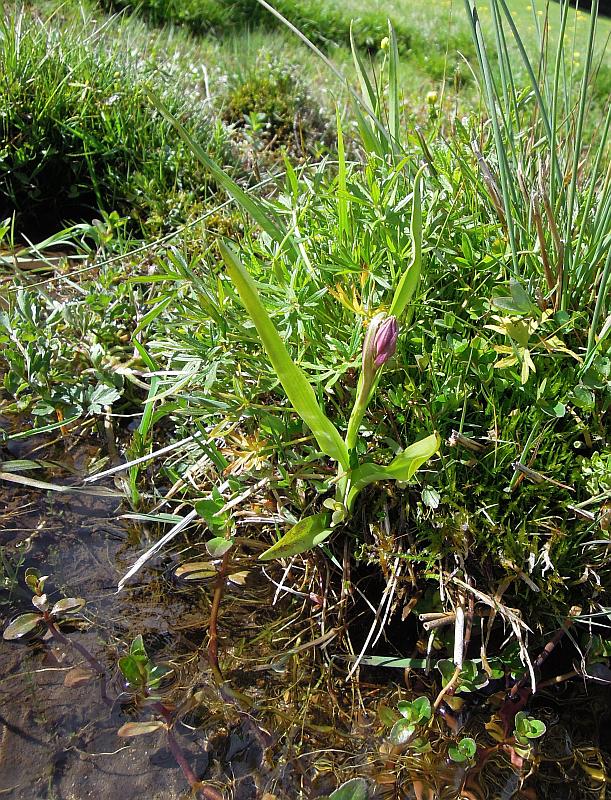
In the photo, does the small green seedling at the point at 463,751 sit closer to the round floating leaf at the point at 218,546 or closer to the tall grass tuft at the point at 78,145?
the round floating leaf at the point at 218,546

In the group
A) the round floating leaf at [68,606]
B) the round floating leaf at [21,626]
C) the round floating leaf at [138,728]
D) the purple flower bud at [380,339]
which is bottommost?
the round floating leaf at [138,728]

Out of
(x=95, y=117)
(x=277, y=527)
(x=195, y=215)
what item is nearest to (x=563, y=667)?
(x=277, y=527)

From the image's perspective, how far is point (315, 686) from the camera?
1.51 metres

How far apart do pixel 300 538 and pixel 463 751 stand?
504 mm

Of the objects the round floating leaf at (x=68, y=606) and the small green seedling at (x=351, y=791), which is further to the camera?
the round floating leaf at (x=68, y=606)

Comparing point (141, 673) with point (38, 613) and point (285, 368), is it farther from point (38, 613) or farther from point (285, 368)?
point (285, 368)

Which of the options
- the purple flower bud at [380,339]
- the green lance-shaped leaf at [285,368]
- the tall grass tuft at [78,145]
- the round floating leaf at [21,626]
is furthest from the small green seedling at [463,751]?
the tall grass tuft at [78,145]

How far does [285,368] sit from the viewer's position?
4.18 feet

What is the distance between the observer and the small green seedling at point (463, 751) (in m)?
1.34

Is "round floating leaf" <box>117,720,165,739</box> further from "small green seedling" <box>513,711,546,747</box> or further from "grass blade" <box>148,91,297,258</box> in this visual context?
"grass blade" <box>148,91,297,258</box>

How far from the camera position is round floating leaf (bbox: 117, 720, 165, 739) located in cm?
136

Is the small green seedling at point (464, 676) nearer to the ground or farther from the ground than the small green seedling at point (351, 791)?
farther from the ground

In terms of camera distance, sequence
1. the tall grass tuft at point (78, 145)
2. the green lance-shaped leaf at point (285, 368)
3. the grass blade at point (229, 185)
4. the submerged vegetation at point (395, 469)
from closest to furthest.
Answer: the green lance-shaped leaf at point (285, 368)
the grass blade at point (229, 185)
the submerged vegetation at point (395, 469)
the tall grass tuft at point (78, 145)

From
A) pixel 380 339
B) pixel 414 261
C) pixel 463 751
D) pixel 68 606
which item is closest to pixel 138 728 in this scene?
pixel 68 606
